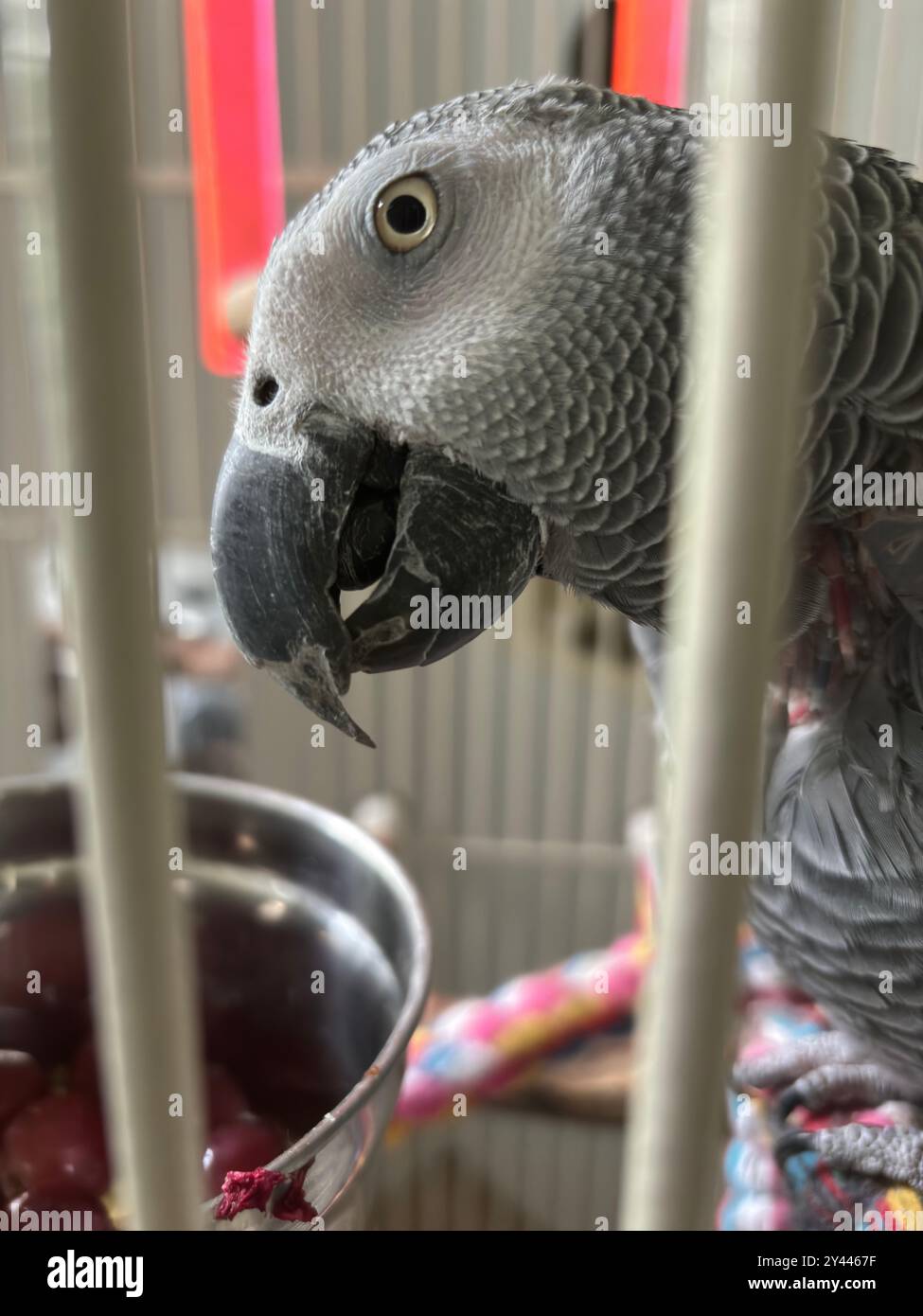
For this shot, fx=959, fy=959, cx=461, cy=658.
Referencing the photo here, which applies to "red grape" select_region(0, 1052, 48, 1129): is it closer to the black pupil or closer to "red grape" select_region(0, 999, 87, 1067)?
"red grape" select_region(0, 999, 87, 1067)

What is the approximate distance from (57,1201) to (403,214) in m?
0.61

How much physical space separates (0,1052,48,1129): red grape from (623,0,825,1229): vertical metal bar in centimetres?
56

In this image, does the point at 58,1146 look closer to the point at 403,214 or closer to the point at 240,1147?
the point at 240,1147

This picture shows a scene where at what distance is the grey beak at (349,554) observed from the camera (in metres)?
0.49

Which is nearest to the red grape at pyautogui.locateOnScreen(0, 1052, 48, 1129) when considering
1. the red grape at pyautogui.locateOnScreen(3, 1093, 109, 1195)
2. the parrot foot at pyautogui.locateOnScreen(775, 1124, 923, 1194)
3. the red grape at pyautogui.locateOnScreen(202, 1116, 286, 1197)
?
the red grape at pyautogui.locateOnScreen(3, 1093, 109, 1195)

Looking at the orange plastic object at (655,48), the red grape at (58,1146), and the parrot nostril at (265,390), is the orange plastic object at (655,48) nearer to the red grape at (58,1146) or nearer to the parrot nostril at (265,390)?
the parrot nostril at (265,390)

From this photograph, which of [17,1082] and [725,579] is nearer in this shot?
[725,579]

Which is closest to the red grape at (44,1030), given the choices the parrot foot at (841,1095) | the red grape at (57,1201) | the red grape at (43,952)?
the red grape at (43,952)

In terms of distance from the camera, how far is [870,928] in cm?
62

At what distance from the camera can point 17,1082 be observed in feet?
2.17

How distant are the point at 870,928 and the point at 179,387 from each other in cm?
118

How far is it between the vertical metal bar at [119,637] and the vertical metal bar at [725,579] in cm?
11

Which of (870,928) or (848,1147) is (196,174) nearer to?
(870,928)

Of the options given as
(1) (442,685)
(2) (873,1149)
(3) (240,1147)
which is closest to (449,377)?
(3) (240,1147)
